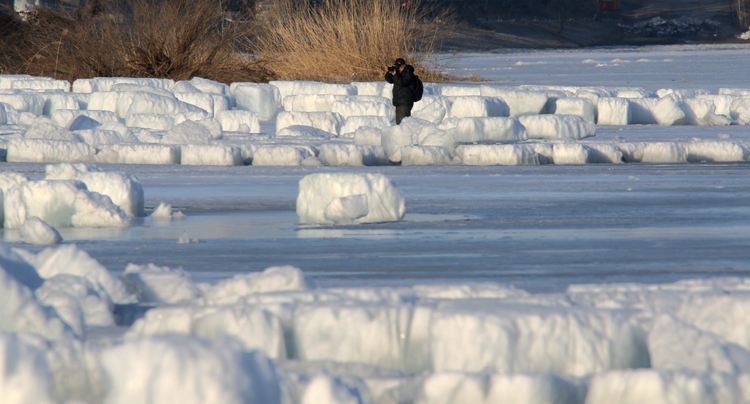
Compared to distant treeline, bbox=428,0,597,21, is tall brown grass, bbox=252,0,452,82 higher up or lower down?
lower down

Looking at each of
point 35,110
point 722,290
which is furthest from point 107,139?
point 722,290

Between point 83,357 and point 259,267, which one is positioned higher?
point 83,357

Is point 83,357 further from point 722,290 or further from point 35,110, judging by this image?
point 35,110

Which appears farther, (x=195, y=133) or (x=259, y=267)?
(x=195, y=133)

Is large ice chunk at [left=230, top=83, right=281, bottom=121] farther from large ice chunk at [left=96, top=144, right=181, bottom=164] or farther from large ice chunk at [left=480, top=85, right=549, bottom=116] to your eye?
large ice chunk at [left=96, top=144, right=181, bottom=164]

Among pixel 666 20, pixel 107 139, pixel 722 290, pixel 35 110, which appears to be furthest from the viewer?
pixel 666 20

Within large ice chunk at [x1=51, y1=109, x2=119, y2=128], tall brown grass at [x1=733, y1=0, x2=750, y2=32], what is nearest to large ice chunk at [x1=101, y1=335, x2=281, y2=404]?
large ice chunk at [x1=51, y1=109, x2=119, y2=128]

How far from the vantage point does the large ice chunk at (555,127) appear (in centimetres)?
818

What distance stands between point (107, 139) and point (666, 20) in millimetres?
57665

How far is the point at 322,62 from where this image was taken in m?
16.9

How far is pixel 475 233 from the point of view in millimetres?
3553

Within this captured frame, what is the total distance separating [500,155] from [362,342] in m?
5.04

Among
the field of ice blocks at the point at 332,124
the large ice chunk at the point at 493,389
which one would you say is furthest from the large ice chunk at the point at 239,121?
the large ice chunk at the point at 493,389

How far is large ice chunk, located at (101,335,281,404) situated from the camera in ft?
3.93
